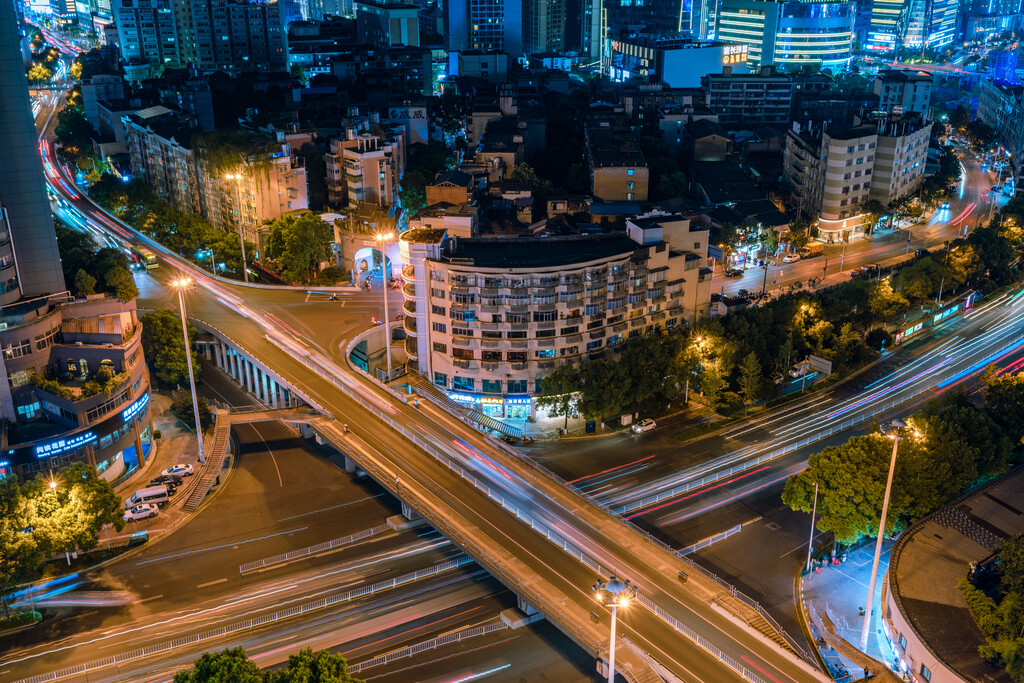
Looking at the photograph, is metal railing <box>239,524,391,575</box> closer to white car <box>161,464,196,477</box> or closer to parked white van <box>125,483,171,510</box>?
parked white van <box>125,483,171,510</box>

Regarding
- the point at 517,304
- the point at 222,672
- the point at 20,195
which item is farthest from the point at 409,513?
the point at 20,195

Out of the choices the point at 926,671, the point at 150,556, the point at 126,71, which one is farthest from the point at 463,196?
the point at 126,71

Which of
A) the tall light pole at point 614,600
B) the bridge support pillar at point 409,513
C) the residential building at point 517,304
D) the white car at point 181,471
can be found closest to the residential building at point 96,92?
the residential building at point 517,304

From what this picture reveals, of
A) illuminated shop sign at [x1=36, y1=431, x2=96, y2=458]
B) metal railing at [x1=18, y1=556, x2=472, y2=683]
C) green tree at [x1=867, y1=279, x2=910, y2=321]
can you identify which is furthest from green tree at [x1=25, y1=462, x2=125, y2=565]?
green tree at [x1=867, y1=279, x2=910, y2=321]

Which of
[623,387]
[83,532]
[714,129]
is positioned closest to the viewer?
[83,532]

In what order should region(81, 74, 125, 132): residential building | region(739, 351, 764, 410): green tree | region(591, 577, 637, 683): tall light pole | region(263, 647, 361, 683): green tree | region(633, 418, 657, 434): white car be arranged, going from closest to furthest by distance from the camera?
region(263, 647, 361, 683): green tree < region(591, 577, 637, 683): tall light pole < region(633, 418, 657, 434): white car < region(739, 351, 764, 410): green tree < region(81, 74, 125, 132): residential building

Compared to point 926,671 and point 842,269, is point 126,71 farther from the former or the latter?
point 926,671
